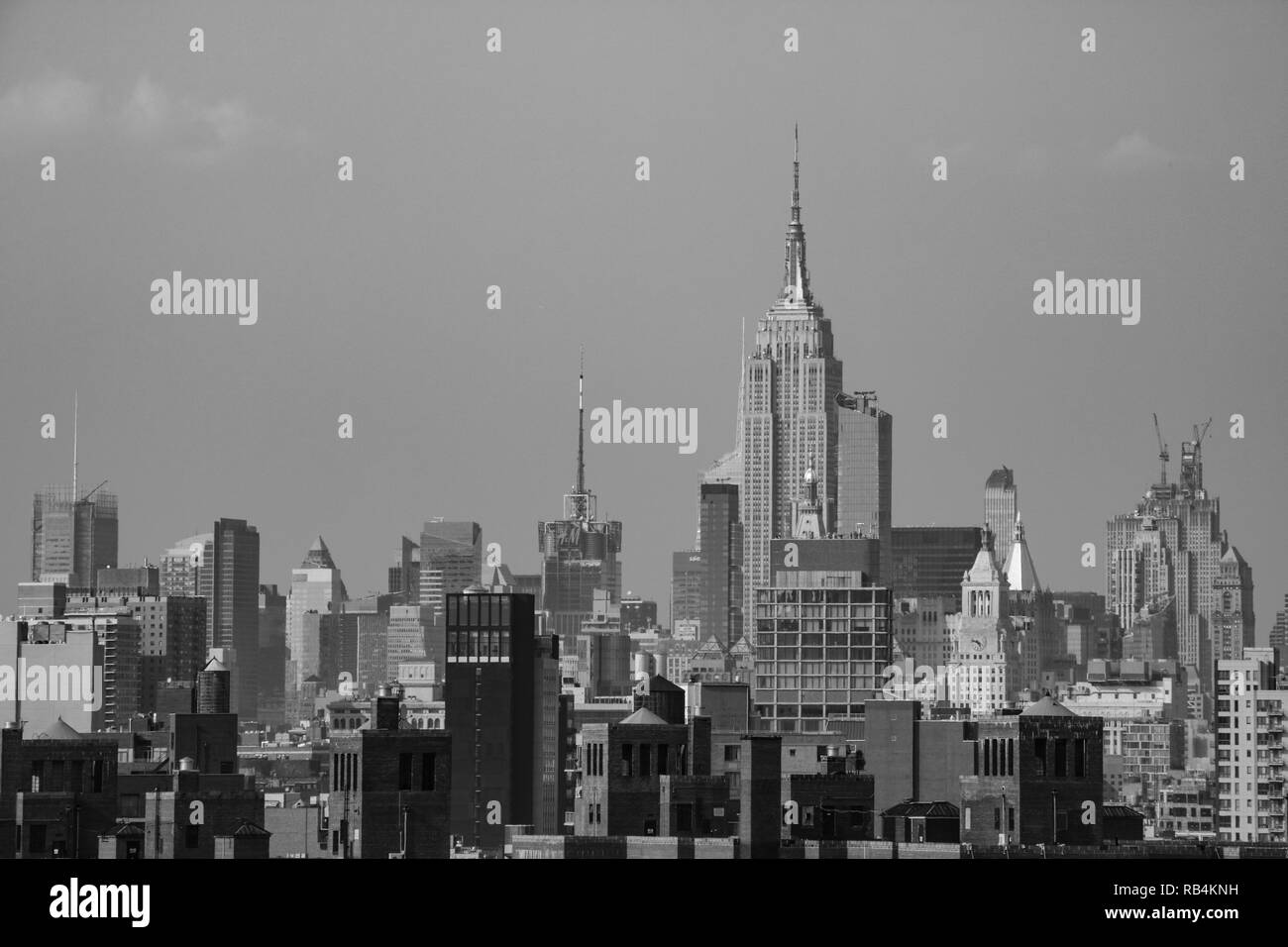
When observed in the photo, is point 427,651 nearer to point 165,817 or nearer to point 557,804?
point 557,804

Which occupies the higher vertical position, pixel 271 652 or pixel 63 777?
pixel 271 652

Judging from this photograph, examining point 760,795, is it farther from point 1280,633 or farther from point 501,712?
point 1280,633

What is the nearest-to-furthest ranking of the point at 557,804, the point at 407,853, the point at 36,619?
the point at 407,853 → the point at 557,804 → the point at 36,619

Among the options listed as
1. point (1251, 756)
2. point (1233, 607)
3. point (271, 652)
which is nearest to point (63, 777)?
point (1251, 756)

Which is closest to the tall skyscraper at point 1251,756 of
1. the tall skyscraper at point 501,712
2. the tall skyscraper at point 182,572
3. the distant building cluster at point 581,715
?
the distant building cluster at point 581,715

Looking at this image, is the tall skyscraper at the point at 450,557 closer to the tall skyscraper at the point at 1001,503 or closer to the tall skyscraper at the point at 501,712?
the tall skyscraper at the point at 1001,503
